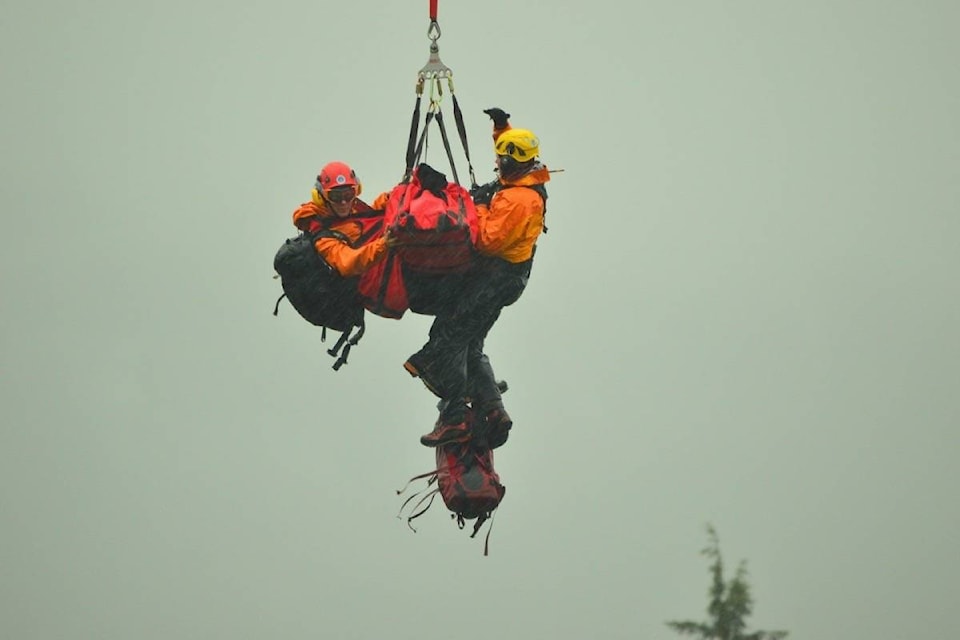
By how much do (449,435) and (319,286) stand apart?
1547mm

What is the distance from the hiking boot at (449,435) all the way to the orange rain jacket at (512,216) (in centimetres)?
152

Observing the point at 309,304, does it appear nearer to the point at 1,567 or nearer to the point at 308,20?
the point at 1,567

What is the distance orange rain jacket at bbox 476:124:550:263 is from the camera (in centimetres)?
1709

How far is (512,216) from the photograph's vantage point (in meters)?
17.1

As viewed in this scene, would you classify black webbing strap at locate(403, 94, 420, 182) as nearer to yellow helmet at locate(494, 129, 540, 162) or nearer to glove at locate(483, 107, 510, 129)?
glove at locate(483, 107, 510, 129)

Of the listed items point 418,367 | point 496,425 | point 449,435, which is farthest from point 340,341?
point 496,425

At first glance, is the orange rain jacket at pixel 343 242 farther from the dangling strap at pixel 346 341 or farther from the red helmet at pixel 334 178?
the dangling strap at pixel 346 341

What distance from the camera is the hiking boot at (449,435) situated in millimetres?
18219

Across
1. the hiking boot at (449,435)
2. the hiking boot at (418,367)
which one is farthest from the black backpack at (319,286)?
the hiking boot at (449,435)

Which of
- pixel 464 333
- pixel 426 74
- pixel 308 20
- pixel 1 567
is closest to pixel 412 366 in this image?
pixel 464 333

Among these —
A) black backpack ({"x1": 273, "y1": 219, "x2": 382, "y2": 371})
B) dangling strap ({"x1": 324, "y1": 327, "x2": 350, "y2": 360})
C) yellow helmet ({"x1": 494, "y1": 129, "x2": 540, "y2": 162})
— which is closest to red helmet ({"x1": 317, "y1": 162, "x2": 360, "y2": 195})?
black backpack ({"x1": 273, "y1": 219, "x2": 382, "y2": 371})

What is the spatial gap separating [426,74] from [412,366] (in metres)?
2.09

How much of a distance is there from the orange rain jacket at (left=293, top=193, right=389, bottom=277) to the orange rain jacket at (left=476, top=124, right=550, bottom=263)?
72cm

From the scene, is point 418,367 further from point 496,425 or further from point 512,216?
point 512,216
